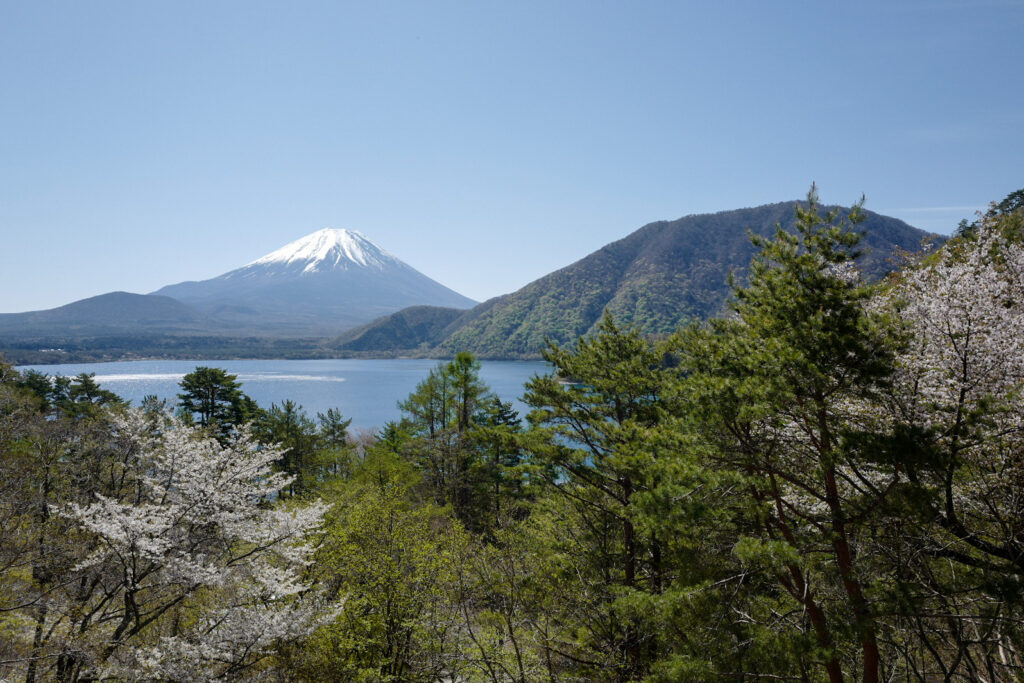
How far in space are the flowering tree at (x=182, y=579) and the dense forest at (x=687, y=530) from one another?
0.06 metres

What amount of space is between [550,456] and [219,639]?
700 cm

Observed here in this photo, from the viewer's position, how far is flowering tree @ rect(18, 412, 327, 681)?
8.41 meters

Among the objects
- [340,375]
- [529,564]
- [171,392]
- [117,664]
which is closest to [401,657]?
[529,564]

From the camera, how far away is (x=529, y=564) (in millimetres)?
12141

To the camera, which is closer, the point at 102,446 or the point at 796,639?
the point at 796,639

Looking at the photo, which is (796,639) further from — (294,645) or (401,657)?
(294,645)

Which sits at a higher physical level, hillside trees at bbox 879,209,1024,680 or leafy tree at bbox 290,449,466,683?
hillside trees at bbox 879,209,1024,680

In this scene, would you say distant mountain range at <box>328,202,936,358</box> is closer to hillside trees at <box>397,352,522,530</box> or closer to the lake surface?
the lake surface

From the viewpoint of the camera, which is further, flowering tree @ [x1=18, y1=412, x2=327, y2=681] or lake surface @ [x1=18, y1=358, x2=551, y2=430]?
lake surface @ [x1=18, y1=358, x2=551, y2=430]

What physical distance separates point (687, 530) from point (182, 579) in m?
8.41

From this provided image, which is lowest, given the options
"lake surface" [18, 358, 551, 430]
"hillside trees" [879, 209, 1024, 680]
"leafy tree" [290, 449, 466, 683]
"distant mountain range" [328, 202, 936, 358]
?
"lake surface" [18, 358, 551, 430]

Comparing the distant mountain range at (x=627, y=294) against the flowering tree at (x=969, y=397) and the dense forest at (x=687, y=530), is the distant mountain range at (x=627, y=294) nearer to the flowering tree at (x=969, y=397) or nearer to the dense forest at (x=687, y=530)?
the dense forest at (x=687, y=530)

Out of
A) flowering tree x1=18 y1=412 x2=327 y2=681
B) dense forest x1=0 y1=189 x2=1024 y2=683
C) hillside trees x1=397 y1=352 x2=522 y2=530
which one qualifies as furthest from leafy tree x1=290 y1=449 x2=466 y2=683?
hillside trees x1=397 y1=352 x2=522 y2=530

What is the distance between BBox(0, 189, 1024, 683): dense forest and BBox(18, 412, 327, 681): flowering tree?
0.21 feet
